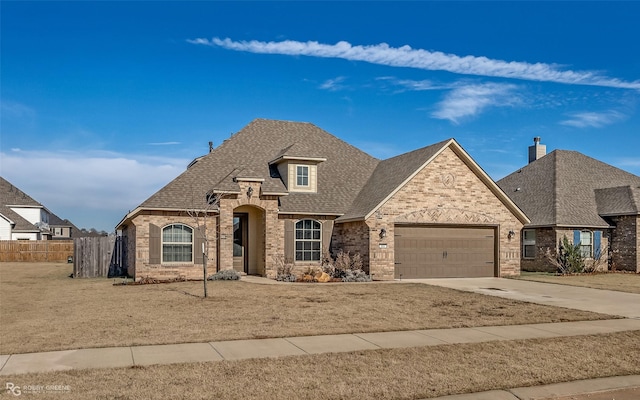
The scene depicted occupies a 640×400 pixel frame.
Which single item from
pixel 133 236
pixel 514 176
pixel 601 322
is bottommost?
pixel 601 322

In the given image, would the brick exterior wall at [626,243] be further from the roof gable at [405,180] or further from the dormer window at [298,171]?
the dormer window at [298,171]

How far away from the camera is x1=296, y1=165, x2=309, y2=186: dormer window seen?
26625mm

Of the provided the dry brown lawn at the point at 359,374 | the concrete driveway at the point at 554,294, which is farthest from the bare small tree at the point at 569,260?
the dry brown lawn at the point at 359,374

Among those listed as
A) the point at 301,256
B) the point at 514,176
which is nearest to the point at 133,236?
the point at 301,256

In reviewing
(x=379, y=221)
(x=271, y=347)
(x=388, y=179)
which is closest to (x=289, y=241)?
(x=379, y=221)

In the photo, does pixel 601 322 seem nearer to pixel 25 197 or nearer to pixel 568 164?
pixel 568 164

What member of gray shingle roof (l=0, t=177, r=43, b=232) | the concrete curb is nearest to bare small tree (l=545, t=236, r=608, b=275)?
the concrete curb

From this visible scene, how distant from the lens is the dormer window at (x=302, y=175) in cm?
2662

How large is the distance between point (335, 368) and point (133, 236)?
18.2 meters

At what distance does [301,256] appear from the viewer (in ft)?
83.9

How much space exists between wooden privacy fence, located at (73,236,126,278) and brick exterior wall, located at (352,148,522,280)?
1183cm

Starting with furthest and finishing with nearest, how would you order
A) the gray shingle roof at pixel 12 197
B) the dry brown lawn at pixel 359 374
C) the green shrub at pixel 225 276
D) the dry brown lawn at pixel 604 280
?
the gray shingle roof at pixel 12 197
the green shrub at pixel 225 276
the dry brown lawn at pixel 604 280
the dry brown lawn at pixel 359 374

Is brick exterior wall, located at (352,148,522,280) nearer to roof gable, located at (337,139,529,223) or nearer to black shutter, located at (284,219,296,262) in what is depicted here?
roof gable, located at (337,139,529,223)

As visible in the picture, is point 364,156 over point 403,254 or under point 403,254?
over
